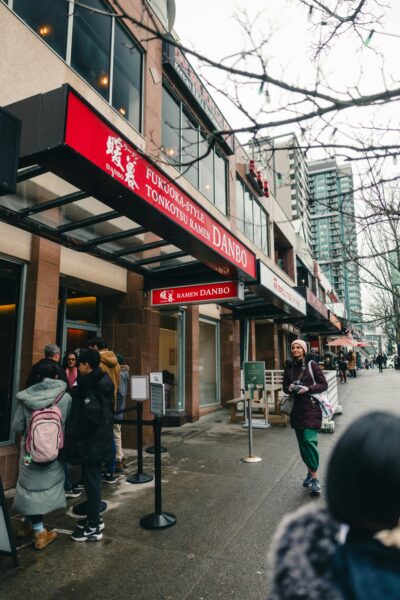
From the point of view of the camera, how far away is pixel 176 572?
10.6 ft

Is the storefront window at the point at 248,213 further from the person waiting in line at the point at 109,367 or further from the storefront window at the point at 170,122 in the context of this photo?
the person waiting in line at the point at 109,367

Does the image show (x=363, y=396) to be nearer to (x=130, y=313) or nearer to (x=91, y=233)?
(x=130, y=313)

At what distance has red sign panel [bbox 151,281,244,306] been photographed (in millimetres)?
7238

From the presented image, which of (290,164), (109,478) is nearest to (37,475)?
(109,478)

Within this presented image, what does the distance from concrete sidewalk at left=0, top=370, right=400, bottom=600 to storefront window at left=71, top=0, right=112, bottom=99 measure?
22.6 feet

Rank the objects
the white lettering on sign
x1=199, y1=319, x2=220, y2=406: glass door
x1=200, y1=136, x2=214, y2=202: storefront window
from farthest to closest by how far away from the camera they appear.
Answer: x1=199, y1=319, x2=220, y2=406: glass door
x1=200, y1=136, x2=214, y2=202: storefront window
the white lettering on sign

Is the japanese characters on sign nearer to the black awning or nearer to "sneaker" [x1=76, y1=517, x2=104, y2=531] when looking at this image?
the black awning

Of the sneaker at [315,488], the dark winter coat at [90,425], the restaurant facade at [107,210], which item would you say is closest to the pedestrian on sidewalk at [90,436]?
the dark winter coat at [90,425]

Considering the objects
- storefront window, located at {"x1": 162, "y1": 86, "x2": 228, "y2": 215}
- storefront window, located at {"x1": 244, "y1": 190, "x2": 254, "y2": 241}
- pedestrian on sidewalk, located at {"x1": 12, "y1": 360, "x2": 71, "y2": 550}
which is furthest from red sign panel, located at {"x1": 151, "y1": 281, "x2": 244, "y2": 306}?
storefront window, located at {"x1": 244, "y1": 190, "x2": 254, "y2": 241}

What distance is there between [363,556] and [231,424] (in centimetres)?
943

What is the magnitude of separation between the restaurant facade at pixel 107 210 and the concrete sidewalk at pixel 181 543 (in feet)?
6.38

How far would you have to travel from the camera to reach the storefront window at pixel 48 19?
5848 mm

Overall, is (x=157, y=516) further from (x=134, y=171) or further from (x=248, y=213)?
(x=248, y=213)

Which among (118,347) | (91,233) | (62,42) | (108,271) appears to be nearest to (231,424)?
(118,347)
